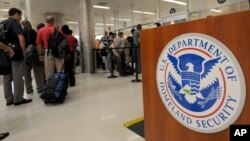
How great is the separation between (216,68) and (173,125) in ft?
1.44

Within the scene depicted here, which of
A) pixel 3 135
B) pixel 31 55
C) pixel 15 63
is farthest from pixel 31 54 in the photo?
pixel 3 135

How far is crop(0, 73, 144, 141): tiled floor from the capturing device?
2.16 metres

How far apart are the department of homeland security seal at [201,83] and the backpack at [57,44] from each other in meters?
3.06

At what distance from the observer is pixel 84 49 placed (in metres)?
7.69

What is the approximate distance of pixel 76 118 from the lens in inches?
106

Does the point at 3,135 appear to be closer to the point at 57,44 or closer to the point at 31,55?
the point at 31,55

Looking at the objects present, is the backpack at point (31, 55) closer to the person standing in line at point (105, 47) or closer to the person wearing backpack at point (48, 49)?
the person wearing backpack at point (48, 49)

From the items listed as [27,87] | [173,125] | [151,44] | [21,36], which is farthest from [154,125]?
[27,87]

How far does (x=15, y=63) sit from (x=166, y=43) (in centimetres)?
271

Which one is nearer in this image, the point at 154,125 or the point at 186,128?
the point at 186,128

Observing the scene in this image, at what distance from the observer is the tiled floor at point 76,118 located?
2158 mm

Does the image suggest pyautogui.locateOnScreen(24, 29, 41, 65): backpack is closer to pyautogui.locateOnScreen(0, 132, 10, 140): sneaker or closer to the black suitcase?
the black suitcase

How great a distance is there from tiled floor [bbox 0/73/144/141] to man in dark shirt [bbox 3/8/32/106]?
0.50 feet

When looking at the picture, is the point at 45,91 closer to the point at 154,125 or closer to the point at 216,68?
the point at 154,125
